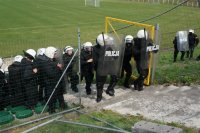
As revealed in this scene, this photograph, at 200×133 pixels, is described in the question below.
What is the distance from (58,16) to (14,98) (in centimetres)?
2404

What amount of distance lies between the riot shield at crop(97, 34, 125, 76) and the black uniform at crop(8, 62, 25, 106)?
2.25 metres

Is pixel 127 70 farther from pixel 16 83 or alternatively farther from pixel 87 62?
pixel 16 83

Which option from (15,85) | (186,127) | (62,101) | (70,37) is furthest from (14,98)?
(70,37)

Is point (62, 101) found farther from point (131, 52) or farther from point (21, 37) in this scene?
point (21, 37)

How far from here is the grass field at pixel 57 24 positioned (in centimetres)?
2136

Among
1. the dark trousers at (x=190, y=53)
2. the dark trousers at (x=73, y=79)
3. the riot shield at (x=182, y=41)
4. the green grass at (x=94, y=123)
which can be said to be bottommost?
the green grass at (x=94, y=123)

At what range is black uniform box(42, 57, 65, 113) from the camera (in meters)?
9.99

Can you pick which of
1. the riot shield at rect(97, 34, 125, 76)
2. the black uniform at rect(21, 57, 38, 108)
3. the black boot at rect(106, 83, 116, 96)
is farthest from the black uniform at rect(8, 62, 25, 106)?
the black boot at rect(106, 83, 116, 96)

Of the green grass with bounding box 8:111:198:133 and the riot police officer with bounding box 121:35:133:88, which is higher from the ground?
the riot police officer with bounding box 121:35:133:88

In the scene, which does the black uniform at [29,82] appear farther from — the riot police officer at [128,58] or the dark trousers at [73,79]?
the riot police officer at [128,58]

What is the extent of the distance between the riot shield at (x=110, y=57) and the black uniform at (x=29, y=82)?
1867 millimetres

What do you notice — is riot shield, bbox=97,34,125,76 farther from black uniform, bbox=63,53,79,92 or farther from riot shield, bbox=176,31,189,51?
riot shield, bbox=176,31,189,51

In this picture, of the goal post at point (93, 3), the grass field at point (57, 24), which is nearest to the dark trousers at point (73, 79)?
the grass field at point (57, 24)

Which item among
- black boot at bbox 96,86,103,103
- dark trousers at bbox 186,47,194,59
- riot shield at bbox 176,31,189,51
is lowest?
black boot at bbox 96,86,103,103
